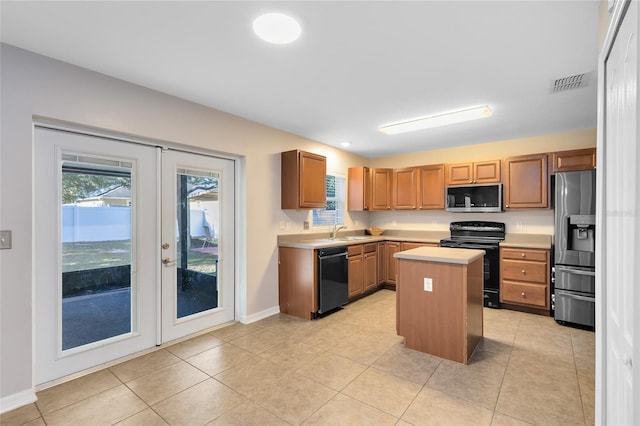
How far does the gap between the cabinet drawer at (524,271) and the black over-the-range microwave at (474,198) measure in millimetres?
867

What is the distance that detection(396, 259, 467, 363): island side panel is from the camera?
2699mm

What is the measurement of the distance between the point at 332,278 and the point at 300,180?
1.39m

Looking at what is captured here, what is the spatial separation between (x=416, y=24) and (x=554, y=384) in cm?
285

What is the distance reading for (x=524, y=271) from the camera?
411 cm

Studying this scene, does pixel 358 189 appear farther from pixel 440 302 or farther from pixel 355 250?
pixel 440 302

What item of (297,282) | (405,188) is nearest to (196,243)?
(297,282)

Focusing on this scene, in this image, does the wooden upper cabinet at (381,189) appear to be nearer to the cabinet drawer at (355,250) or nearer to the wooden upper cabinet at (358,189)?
the wooden upper cabinet at (358,189)

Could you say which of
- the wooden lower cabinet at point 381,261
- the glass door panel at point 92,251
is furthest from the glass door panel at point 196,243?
the wooden lower cabinet at point 381,261

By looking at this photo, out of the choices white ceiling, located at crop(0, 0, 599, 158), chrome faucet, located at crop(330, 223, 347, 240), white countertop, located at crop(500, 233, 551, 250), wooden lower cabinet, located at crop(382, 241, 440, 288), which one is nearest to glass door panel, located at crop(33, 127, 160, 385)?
white ceiling, located at crop(0, 0, 599, 158)

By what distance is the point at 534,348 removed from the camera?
3.01 metres

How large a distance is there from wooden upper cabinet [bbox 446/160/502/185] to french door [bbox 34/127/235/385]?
144 inches

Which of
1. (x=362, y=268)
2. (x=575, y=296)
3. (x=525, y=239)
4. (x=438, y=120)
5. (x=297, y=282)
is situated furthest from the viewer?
(x=362, y=268)

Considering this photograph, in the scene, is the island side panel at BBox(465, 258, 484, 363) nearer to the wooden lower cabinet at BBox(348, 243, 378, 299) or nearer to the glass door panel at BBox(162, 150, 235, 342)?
the wooden lower cabinet at BBox(348, 243, 378, 299)

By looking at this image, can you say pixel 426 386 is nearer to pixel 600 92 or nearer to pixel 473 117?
pixel 600 92
